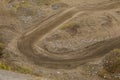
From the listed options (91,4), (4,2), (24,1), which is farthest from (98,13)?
(4,2)

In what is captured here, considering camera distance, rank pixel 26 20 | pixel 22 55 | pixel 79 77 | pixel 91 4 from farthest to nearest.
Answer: pixel 91 4 < pixel 26 20 < pixel 22 55 < pixel 79 77

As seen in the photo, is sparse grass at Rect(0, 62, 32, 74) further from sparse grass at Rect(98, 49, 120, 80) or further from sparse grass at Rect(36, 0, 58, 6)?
sparse grass at Rect(36, 0, 58, 6)

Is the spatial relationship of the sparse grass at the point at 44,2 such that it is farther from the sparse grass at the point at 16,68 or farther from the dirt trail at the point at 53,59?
the sparse grass at the point at 16,68

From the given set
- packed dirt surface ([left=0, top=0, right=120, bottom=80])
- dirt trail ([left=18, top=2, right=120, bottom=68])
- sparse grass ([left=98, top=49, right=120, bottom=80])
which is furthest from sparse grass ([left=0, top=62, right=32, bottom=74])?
sparse grass ([left=98, top=49, right=120, bottom=80])

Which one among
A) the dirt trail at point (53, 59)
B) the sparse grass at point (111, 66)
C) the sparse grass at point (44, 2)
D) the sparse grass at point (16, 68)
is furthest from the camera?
the sparse grass at point (44, 2)

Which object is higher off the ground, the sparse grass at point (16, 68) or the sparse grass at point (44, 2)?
the sparse grass at point (44, 2)

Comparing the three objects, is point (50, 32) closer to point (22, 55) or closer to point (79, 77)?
point (22, 55)

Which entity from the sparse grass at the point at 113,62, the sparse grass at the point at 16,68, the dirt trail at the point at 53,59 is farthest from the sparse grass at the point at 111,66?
the sparse grass at the point at 16,68
